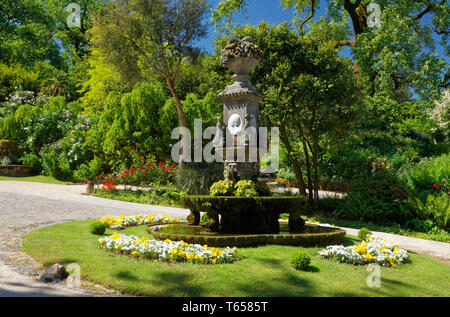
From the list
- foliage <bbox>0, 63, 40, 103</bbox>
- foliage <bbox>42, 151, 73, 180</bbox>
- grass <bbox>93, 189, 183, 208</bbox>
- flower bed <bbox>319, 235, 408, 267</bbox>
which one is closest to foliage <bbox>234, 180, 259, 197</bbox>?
flower bed <bbox>319, 235, 408, 267</bbox>

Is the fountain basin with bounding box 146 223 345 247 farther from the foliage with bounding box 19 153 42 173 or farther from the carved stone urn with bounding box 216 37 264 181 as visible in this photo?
the foliage with bounding box 19 153 42 173

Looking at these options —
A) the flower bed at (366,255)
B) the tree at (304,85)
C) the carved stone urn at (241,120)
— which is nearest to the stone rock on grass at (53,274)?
the flower bed at (366,255)

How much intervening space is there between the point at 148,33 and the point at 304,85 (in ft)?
29.3

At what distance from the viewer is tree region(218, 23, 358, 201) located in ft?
39.8

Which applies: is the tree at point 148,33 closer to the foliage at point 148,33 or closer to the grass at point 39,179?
the foliage at point 148,33

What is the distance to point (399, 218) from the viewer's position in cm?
1180

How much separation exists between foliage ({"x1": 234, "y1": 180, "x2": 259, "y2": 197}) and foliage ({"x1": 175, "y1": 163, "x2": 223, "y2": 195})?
6331 millimetres

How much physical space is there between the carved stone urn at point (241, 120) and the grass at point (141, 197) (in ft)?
19.5

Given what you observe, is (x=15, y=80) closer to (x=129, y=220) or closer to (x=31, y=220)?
(x=31, y=220)

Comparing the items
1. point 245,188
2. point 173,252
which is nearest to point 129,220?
point 245,188

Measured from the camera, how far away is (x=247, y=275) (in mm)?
4672

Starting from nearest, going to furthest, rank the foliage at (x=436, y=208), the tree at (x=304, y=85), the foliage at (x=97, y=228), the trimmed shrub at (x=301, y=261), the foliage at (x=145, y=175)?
the trimmed shrub at (x=301, y=261) < the foliage at (x=97, y=228) < the foliage at (x=436, y=208) < the tree at (x=304, y=85) < the foliage at (x=145, y=175)

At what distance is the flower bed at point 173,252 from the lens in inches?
206

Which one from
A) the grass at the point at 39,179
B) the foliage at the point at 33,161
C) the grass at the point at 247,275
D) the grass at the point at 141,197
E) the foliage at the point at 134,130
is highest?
the foliage at the point at 134,130
